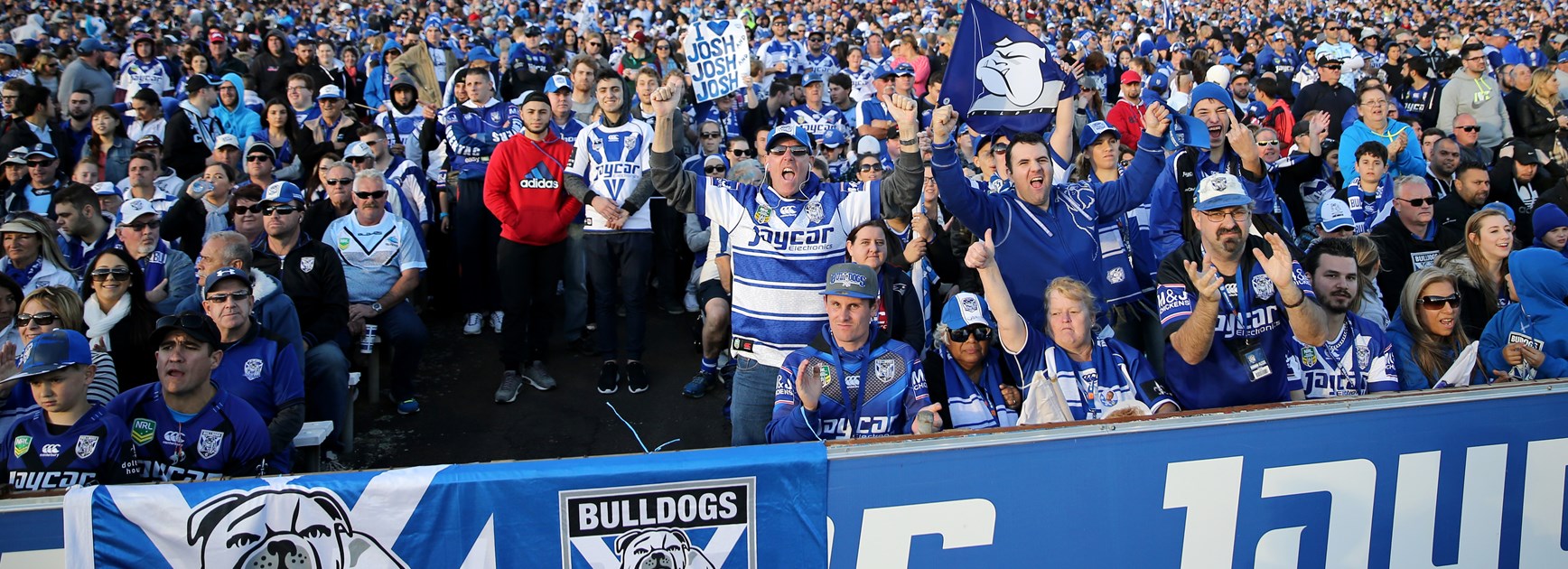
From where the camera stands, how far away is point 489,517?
Answer: 10.8 feet

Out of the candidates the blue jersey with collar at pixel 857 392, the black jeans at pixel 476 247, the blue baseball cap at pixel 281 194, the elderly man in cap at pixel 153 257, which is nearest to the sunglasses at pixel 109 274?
the elderly man in cap at pixel 153 257

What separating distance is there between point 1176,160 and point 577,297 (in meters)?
4.00

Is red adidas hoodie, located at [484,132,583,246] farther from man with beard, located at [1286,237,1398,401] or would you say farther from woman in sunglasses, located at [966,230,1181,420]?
man with beard, located at [1286,237,1398,401]

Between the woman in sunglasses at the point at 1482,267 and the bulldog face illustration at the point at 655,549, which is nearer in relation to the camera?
the bulldog face illustration at the point at 655,549

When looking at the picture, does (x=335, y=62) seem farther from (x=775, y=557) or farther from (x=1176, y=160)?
(x=775, y=557)

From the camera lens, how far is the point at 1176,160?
6.64 metres

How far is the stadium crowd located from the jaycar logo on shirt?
1.01 metres

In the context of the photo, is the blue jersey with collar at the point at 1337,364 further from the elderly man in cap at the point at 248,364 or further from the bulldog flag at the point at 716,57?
the bulldog flag at the point at 716,57

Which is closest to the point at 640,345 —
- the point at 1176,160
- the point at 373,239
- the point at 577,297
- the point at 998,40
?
the point at 577,297

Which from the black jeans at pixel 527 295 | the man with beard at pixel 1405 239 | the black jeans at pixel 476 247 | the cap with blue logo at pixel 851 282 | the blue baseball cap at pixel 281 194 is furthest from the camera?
the black jeans at pixel 476 247

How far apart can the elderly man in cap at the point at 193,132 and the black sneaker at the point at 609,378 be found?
4.04m

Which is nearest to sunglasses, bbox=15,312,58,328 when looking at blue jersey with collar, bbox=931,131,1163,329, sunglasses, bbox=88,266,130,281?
sunglasses, bbox=88,266,130,281

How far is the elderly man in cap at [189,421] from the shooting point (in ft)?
14.8

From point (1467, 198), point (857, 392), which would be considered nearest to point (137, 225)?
point (857, 392)
